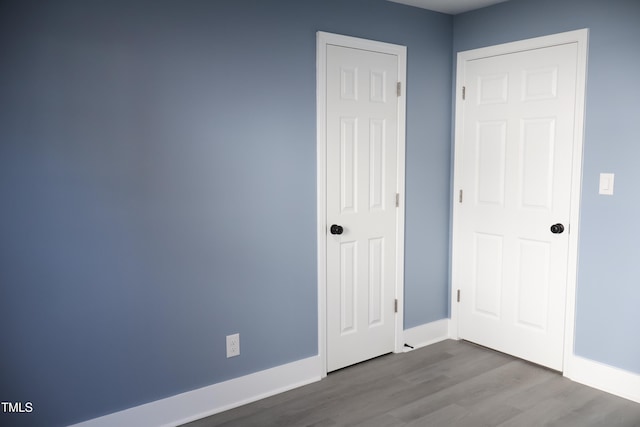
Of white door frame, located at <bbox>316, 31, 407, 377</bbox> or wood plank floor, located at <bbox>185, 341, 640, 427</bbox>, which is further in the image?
white door frame, located at <bbox>316, 31, 407, 377</bbox>

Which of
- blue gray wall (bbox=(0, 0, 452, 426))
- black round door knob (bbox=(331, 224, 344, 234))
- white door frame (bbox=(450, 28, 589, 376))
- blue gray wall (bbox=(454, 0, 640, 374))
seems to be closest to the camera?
blue gray wall (bbox=(0, 0, 452, 426))

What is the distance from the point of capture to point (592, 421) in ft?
9.05

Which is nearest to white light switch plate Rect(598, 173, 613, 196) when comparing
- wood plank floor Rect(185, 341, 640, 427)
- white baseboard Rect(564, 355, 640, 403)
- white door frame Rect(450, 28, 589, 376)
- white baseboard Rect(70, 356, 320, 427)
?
white door frame Rect(450, 28, 589, 376)

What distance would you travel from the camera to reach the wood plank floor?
9.07ft

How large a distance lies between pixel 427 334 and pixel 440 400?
0.95m

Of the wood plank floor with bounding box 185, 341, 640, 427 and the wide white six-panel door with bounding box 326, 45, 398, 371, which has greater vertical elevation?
the wide white six-panel door with bounding box 326, 45, 398, 371

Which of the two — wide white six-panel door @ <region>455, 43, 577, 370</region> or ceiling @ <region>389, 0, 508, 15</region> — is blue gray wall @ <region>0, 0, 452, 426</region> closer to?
ceiling @ <region>389, 0, 508, 15</region>

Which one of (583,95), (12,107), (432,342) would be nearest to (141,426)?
(12,107)

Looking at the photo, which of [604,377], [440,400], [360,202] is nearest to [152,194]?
[360,202]

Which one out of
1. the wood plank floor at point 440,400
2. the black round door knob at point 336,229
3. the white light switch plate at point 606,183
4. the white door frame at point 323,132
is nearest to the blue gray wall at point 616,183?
the white light switch plate at point 606,183

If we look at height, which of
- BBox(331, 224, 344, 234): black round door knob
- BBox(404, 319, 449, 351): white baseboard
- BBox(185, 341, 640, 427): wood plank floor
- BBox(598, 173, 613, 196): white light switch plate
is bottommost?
BBox(185, 341, 640, 427): wood plank floor

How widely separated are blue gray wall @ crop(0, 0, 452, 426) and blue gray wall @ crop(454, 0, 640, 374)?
1.39 meters

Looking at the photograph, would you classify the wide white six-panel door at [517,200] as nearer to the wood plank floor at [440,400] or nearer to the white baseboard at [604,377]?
the white baseboard at [604,377]

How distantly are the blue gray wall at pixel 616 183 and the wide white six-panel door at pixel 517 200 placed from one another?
13cm
